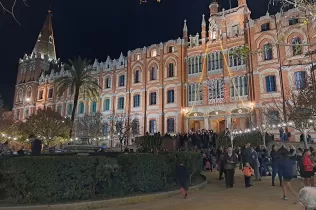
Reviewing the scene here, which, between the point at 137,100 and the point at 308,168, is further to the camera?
the point at 137,100

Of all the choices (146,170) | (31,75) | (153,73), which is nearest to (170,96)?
(153,73)

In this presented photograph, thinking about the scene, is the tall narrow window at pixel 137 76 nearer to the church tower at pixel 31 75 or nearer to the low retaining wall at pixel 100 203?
the church tower at pixel 31 75

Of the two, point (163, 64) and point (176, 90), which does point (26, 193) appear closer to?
point (176, 90)

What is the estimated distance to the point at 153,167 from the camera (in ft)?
31.1

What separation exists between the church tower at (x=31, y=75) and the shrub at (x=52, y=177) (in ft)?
151

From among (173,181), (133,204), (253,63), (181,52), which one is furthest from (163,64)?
(133,204)

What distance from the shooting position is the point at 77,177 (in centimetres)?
813

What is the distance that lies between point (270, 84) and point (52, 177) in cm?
2642

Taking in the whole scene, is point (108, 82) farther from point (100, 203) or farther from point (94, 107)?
point (100, 203)

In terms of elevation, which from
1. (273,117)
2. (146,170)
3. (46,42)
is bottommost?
(146,170)

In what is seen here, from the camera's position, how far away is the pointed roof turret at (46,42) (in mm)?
54544

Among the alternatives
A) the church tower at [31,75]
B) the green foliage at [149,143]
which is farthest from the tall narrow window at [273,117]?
the church tower at [31,75]

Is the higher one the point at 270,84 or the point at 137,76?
the point at 137,76

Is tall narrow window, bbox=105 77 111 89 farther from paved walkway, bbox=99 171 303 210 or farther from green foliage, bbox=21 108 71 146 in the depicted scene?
paved walkway, bbox=99 171 303 210
